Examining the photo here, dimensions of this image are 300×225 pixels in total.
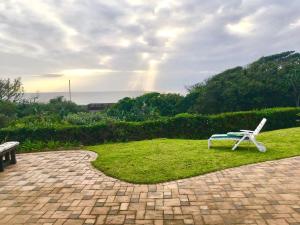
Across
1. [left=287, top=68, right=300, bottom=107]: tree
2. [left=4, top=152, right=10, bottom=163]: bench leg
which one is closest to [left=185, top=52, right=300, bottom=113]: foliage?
[left=287, top=68, right=300, bottom=107]: tree

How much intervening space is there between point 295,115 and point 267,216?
1438 centimetres

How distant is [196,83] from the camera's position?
50.2 m

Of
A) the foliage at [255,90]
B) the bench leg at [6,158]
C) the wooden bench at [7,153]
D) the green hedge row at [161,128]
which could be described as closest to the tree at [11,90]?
the foliage at [255,90]

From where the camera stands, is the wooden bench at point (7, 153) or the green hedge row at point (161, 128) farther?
the green hedge row at point (161, 128)

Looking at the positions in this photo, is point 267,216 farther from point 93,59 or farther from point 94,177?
point 93,59

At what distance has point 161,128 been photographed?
15039mm

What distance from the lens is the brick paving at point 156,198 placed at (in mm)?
4965

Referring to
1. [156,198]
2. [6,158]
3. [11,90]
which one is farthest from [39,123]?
[11,90]

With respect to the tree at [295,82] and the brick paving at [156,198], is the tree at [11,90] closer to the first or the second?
the tree at [295,82]

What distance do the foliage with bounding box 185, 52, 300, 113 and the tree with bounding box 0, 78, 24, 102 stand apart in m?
26.8

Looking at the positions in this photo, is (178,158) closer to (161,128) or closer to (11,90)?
(161,128)

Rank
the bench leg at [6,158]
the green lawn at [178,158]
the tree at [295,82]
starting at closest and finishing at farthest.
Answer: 1. the green lawn at [178,158]
2. the bench leg at [6,158]
3. the tree at [295,82]

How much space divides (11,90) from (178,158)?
137 ft

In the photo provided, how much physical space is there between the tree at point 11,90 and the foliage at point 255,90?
2678cm
